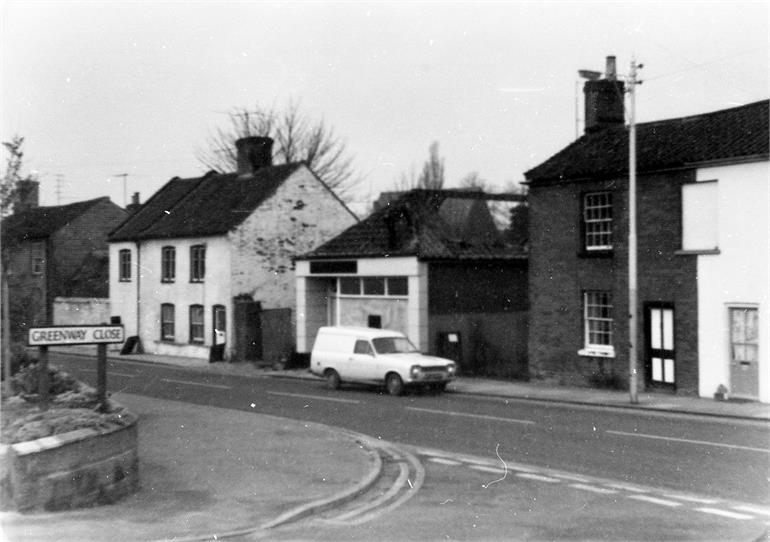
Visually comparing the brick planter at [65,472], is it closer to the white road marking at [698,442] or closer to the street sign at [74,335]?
the street sign at [74,335]

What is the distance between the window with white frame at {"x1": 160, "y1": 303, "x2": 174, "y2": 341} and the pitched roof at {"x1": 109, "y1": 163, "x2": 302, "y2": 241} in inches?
131

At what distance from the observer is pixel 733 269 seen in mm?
23016

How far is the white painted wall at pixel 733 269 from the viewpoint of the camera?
2223cm

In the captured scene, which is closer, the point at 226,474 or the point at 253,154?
the point at 226,474

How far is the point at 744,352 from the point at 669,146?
595cm

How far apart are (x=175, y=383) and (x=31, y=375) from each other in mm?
14725

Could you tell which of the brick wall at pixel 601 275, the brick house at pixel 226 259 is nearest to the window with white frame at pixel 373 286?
the brick house at pixel 226 259

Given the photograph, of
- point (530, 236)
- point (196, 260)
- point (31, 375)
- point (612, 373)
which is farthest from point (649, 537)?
point (196, 260)

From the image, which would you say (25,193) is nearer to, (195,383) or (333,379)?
(333,379)

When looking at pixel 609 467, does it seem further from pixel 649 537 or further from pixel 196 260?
pixel 196 260

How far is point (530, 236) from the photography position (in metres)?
28.8

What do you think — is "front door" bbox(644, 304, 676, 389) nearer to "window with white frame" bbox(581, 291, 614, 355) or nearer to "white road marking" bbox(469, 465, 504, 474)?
"window with white frame" bbox(581, 291, 614, 355)

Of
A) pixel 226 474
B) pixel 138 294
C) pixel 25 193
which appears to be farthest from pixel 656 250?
pixel 138 294

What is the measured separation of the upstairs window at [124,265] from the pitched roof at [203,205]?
83 cm
